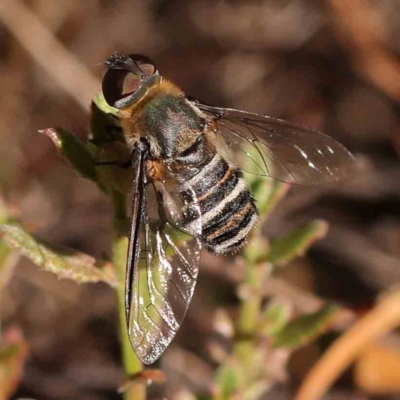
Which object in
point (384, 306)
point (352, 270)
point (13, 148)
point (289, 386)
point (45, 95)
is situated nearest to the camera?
point (384, 306)

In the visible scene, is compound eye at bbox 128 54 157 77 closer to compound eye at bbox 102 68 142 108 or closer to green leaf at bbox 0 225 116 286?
compound eye at bbox 102 68 142 108

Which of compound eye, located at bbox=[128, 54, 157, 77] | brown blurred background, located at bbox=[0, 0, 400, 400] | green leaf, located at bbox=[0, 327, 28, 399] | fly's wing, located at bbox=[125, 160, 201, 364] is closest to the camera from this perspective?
fly's wing, located at bbox=[125, 160, 201, 364]

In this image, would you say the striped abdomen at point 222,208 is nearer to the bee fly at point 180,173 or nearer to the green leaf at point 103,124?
the bee fly at point 180,173

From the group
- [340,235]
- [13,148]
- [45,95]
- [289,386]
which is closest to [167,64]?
[45,95]

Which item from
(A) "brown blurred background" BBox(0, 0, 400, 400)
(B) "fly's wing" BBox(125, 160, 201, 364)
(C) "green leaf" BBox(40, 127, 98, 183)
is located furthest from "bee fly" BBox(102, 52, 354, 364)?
(A) "brown blurred background" BBox(0, 0, 400, 400)

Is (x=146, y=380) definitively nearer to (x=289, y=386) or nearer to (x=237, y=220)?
(x=237, y=220)

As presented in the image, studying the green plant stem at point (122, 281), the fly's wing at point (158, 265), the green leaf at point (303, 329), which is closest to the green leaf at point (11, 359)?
the green plant stem at point (122, 281)
